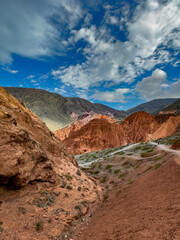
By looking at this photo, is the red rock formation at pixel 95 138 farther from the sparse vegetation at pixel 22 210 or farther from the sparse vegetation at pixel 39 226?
the sparse vegetation at pixel 39 226

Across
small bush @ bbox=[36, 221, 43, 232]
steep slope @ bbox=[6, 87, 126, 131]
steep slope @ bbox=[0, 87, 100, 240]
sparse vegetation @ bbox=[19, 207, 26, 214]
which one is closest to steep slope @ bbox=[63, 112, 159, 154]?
steep slope @ bbox=[0, 87, 100, 240]

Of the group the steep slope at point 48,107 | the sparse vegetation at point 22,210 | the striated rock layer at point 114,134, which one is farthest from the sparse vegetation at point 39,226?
the steep slope at point 48,107

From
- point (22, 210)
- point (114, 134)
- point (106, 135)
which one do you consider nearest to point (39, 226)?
point (22, 210)

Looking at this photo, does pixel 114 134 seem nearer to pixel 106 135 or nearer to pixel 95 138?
pixel 106 135

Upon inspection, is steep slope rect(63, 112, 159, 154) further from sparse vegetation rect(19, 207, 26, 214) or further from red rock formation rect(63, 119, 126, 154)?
sparse vegetation rect(19, 207, 26, 214)

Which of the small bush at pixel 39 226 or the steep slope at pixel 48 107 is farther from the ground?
the steep slope at pixel 48 107

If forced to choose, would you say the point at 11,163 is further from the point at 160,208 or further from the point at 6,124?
the point at 160,208

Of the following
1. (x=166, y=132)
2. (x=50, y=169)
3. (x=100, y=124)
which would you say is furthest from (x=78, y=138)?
(x=50, y=169)

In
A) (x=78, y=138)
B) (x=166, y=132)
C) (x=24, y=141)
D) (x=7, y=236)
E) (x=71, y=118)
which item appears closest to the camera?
(x=7, y=236)
